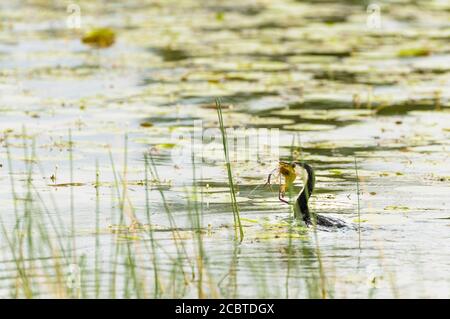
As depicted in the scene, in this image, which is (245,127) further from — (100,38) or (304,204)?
(100,38)

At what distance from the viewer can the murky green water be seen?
597 centimetres

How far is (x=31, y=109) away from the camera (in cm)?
1095

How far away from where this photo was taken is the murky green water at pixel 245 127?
597 cm

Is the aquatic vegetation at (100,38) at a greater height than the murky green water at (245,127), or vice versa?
the aquatic vegetation at (100,38)

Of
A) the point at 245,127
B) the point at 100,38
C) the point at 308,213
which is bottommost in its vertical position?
the point at 308,213

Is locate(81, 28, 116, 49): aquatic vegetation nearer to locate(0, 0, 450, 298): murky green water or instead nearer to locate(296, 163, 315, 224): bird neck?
locate(0, 0, 450, 298): murky green water

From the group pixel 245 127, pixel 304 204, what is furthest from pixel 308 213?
pixel 245 127

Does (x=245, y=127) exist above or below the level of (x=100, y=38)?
below

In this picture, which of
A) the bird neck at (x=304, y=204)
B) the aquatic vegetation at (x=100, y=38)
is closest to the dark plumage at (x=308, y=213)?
the bird neck at (x=304, y=204)

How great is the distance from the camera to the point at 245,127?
33.4 ft

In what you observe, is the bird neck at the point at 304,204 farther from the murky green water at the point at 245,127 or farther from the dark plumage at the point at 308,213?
the murky green water at the point at 245,127

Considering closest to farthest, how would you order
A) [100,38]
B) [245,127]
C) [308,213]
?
1. [308,213]
2. [245,127]
3. [100,38]
